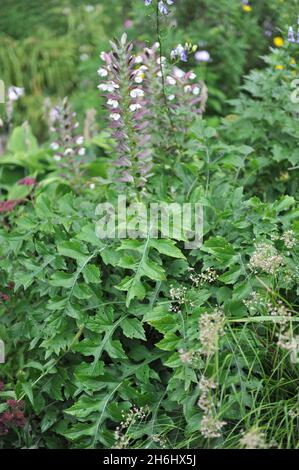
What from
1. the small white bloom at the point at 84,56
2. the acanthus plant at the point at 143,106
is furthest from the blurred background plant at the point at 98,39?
the acanthus plant at the point at 143,106

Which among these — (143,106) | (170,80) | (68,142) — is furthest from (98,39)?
(143,106)

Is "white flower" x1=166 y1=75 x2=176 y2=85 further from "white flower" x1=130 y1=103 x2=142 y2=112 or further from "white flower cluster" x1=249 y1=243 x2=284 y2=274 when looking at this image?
"white flower cluster" x1=249 y1=243 x2=284 y2=274

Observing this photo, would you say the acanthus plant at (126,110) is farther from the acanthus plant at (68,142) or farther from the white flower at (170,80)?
the acanthus plant at (68,142)

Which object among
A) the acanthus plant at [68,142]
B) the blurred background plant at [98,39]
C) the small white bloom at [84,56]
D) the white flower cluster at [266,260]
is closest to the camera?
the white flower cluster at [266,260]

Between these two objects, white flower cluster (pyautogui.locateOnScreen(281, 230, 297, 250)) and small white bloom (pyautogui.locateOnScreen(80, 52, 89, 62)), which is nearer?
white flower cluster (pyautogui.locateOnScreen(281, 230, 297, 250))

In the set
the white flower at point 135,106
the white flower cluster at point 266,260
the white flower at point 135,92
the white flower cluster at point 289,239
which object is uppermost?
the white flower at point 135,92

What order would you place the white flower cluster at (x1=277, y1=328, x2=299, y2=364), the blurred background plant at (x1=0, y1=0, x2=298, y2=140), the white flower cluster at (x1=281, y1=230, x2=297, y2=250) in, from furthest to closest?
the blurred background plant at (x1=0, y1=0, x2=298, y2=140)
the white flower cluster at (x1=281, y1=230, x2=297, y2=250)
the white flower cluster at (x1=277, y1=328, x2=299, y2=364)

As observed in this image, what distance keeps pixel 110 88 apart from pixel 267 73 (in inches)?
39.0

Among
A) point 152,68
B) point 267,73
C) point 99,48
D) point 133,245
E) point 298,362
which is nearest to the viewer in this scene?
point 298,362

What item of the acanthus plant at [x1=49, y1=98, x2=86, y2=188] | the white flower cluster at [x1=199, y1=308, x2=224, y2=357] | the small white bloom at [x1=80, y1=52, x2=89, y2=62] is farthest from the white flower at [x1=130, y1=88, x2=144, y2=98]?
the small white bloom at [x1=80, y1=52, x2=89, y2=62]

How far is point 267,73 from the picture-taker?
10.8 ft

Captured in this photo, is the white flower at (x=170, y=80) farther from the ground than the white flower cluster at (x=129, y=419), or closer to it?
farther from the ground
